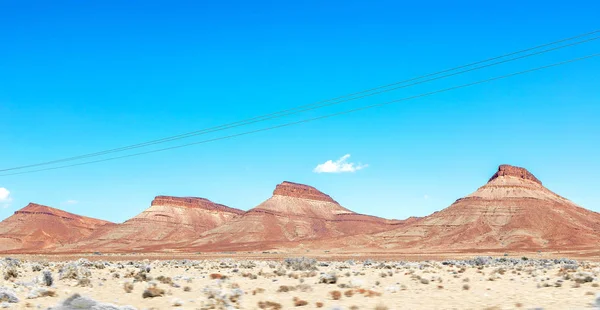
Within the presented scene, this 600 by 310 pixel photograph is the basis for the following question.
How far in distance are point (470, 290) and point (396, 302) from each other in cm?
462

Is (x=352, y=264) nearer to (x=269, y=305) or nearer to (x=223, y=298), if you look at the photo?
(x=223, y=298)

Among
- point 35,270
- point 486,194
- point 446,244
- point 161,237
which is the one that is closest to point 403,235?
point 446,244

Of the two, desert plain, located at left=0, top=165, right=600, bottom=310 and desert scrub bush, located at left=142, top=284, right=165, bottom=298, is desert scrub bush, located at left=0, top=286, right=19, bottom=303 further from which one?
desert scrub bush, located at left=142, top=284, right=165, bottom=298

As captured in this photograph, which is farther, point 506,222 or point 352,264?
point 506,222

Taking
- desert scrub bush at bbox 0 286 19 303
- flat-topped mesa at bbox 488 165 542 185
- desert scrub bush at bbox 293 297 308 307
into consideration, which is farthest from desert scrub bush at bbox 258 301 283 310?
flat-topped mesa at bbox 488 165 542 185

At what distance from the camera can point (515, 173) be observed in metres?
170

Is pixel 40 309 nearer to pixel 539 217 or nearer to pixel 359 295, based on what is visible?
pixel 359 295

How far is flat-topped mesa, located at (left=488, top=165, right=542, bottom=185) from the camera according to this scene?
Result: 169 meters

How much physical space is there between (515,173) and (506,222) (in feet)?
116

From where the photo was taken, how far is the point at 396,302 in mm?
15867

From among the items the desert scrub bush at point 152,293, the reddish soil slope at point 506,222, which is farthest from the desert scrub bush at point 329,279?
the reddish soil slope at point 506,222

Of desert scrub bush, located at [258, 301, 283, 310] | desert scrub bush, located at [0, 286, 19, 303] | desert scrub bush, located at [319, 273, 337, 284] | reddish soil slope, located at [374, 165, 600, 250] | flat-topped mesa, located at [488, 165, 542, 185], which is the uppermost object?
flat-topped mesa, located at [488, 165, 542, 185]

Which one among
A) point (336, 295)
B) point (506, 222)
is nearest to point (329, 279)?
point (336, 295)

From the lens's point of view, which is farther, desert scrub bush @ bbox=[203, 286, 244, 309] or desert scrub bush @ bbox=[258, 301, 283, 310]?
desert scrub bush @ bbox=[203, 286, 244, 309]
